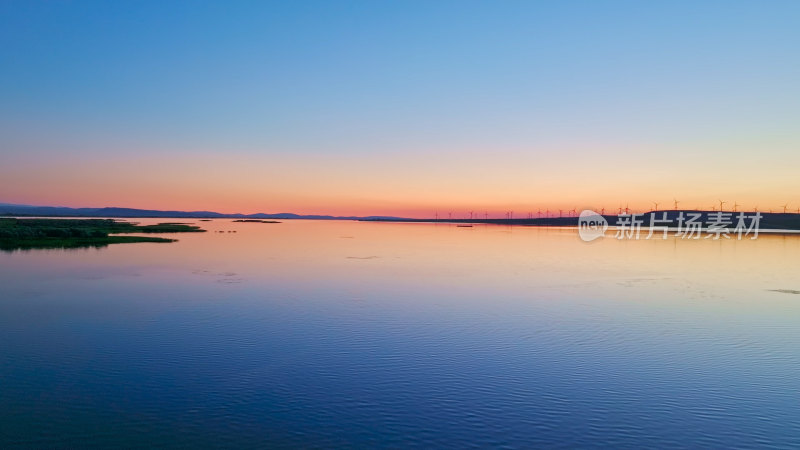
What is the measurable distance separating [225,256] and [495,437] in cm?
3693

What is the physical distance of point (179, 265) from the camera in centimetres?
3353

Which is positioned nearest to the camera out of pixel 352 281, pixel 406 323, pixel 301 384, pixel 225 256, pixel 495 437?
pixel 495 437

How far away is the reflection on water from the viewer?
28.9 ft

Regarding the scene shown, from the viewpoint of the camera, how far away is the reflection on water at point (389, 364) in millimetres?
8805

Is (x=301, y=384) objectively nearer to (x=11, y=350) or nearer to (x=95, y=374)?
(x=95, y=374)

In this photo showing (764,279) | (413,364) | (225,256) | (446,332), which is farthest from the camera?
(225,256)

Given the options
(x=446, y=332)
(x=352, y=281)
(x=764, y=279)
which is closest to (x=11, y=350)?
(x=446, y=332)

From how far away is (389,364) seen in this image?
12602mm

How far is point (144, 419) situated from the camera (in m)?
8.91

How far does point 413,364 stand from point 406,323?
483 centimetres

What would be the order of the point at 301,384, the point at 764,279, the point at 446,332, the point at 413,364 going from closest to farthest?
1. the point at 301,384
2. the point at 413,364
3. the point at 446,332
4. the point at 764,279

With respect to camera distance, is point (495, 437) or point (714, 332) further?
point (714, 332)

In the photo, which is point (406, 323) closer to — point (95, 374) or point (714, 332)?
point (95, 374)

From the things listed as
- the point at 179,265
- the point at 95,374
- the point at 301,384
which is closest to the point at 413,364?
the point at 301,384
